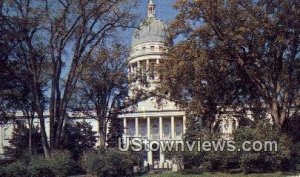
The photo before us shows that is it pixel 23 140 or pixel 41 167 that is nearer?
pixel 41 167

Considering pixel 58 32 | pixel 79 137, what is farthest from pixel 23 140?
pixel 58 32

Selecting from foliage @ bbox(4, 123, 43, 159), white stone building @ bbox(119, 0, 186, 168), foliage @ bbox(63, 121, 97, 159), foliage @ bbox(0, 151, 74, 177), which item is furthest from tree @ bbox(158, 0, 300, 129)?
white stone building @ bbox(119, 0, 186, 168)

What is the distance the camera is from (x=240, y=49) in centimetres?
2961

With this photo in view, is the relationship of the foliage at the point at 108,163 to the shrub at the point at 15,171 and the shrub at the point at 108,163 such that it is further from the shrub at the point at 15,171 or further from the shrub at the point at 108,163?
the shrub at the point at 15,171

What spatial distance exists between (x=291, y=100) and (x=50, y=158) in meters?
15.2

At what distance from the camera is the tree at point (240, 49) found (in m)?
28.0

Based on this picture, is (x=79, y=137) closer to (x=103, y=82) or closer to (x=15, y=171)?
(x=103, y=82)

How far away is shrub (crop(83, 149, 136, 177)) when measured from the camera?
25375 mm

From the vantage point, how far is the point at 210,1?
27.7 metres

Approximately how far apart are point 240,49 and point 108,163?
34.8 feet

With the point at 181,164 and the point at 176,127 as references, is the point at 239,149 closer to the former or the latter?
the point at 181,164

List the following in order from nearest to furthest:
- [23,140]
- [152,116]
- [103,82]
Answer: [103,82]
[23,140]
[152,116]

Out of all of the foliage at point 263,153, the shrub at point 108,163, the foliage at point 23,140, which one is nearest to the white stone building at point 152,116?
the foliage at point 23,140

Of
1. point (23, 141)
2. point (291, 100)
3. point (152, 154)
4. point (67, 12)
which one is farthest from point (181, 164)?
point (152, 154)
